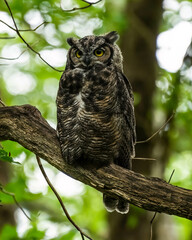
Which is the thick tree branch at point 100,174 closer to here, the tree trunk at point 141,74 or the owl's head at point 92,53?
the owl's head at point 92,53

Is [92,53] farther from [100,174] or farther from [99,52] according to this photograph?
[100,174]

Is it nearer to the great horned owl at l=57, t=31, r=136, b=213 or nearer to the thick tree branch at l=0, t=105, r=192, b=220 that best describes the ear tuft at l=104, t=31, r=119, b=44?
the great horned owl at l=57, t=31, r=136, b=213

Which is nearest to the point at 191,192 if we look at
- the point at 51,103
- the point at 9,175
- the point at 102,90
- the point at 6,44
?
the point at 102,90

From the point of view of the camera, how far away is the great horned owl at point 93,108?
2680 mm

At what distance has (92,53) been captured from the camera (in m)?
2.79

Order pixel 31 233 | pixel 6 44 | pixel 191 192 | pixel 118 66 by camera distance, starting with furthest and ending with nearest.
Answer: pixel 6 44
pixel 118 66
pixel 31 233
pixel 191 192

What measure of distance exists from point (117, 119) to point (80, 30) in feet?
8.76

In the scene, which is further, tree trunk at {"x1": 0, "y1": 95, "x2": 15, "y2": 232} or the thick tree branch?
tree trunk at {"x1": 0, "y1": 95, "x2": 15, "y2": 232}

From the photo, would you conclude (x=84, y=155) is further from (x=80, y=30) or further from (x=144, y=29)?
(x=144, y=29)

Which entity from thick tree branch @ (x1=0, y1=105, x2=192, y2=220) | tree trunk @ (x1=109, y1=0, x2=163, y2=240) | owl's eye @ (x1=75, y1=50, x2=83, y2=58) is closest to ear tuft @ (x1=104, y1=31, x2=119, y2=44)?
owl's eye @ (x1=75, y1=50, x2=83, y2=58)

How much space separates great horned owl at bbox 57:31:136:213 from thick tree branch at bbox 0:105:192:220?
79 millimetres

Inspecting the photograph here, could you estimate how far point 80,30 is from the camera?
16.7 ft

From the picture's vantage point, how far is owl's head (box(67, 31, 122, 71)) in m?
2.80

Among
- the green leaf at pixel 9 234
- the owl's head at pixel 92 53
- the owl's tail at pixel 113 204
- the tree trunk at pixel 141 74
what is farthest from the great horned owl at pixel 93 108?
the tree trunk at pixel 141 74
